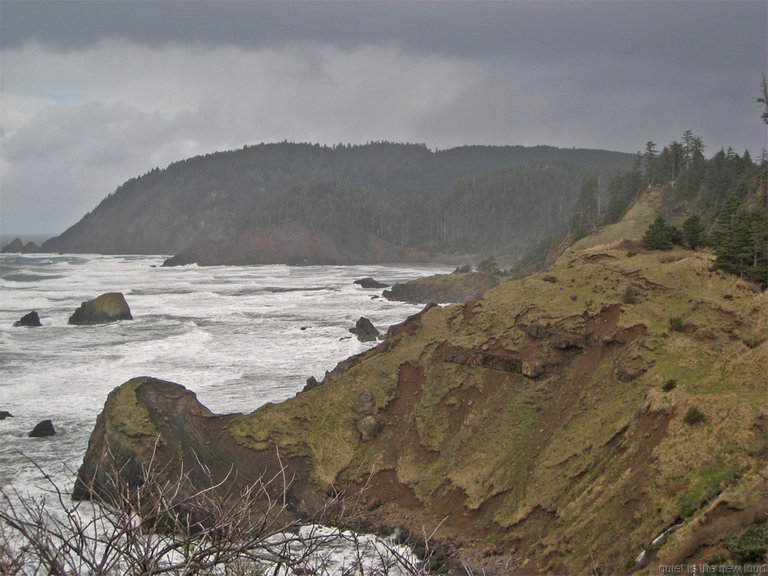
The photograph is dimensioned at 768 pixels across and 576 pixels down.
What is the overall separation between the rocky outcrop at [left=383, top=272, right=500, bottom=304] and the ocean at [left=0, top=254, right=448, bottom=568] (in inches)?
101

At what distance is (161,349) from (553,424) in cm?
2835

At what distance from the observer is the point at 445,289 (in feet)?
228

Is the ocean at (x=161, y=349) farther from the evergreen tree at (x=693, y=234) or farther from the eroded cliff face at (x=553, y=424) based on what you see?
the evergreen tree at (x=693, y=234)

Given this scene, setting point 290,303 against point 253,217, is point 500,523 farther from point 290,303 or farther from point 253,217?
point 253,217

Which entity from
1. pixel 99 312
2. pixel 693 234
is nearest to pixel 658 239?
pixel 693 234

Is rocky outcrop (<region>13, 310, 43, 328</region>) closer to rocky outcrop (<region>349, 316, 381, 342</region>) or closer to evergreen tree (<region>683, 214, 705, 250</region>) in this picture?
rocky outcrop (<region>349, 316, 381, 342</region>)

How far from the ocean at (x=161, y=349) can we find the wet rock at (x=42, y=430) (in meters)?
0.31

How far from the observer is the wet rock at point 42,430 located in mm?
25391

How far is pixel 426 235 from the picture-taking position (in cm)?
16025

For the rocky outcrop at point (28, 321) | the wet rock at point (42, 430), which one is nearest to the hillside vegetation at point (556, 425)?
the wet rock at point (42, 430)

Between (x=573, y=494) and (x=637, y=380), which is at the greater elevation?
(x=637, y=380)

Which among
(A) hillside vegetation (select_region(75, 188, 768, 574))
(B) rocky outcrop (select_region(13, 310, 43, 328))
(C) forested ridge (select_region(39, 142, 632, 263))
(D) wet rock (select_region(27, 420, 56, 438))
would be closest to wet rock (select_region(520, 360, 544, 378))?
(A) hillside vegetation (select_region(75, 188, 768, 574))

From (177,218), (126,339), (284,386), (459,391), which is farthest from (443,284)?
(177,218)

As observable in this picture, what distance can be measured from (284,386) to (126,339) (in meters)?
17.6
